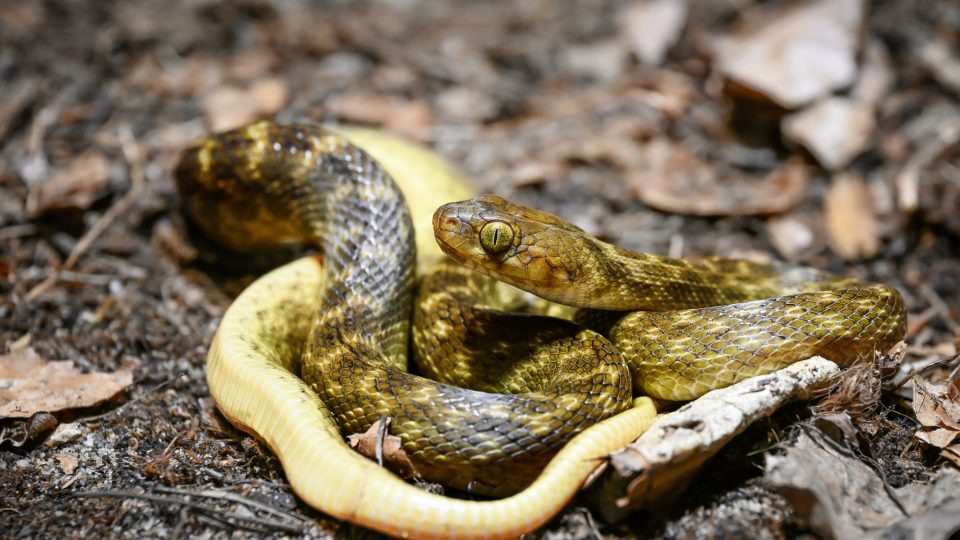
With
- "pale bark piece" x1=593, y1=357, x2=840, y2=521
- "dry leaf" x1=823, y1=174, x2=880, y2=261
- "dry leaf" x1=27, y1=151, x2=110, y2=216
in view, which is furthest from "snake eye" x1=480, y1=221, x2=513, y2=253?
"dry leaf" x1=823, y1=174, x2=880, y2=261

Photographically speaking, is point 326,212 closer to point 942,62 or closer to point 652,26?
point 652,26

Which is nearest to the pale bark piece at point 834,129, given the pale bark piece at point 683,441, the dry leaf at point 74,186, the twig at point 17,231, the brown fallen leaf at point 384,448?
the pale bark piece at point 683,441

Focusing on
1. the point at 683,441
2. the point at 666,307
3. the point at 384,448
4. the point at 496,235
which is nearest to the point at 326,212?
the point at 496,235

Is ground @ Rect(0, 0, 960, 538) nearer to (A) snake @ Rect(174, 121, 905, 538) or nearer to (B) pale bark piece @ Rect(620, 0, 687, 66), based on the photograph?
(B) pale bark piece @ Rect(620, 0, 687, 66)

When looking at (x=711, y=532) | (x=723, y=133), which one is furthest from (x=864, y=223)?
(x=711, y=532)

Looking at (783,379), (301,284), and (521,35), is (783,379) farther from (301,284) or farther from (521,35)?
(521,35)
